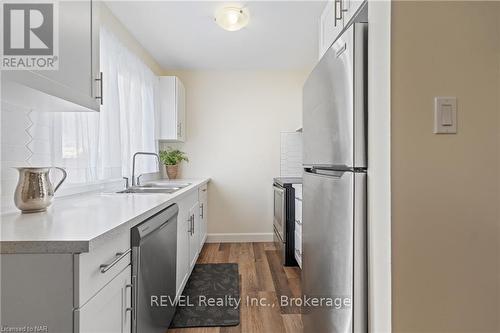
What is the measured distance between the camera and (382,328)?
103 centimetres

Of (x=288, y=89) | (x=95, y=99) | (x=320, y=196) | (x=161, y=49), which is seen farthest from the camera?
(x=288, y=89)

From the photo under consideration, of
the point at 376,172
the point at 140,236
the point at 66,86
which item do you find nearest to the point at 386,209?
the point at 376,172

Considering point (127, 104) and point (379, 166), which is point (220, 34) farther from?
point (379, 166)

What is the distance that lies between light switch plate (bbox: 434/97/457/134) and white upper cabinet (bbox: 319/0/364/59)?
647 millimetres

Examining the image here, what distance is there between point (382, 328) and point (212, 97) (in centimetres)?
367

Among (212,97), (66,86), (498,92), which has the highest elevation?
(212,97)

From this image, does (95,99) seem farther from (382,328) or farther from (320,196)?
(382,328)

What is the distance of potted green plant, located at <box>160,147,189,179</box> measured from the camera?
395 centimetres

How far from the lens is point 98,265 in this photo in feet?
3.12

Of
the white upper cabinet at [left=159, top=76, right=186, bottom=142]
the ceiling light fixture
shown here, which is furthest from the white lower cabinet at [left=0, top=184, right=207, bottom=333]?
the white upper cabinet at [left=159, top=76, right=186, bottom=142]

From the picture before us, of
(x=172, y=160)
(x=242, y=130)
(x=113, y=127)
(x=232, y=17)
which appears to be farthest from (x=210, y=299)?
(x=242, y=130)

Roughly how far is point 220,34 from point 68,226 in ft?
8.27

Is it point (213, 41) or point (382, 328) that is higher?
point (213, 41)

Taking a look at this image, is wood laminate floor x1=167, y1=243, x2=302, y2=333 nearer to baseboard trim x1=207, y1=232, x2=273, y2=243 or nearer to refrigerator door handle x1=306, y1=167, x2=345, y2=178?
baseboard trim x1=207, y1=232, x2=273, y2=243
